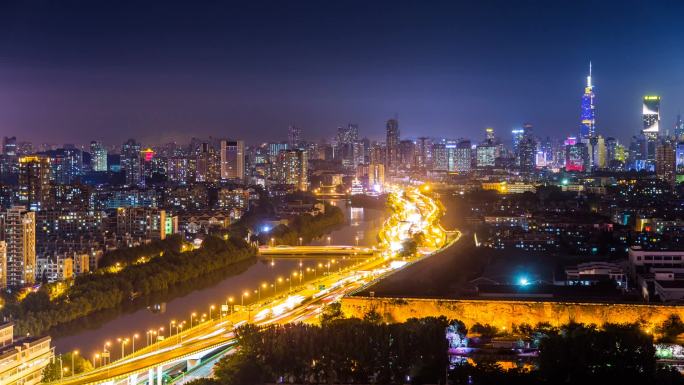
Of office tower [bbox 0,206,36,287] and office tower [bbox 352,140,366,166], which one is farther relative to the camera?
office tower [bbox 352,140,366,166]

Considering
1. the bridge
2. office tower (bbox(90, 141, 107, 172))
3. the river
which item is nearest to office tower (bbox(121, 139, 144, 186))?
office tower (bbox(90, 141, 107, 172))

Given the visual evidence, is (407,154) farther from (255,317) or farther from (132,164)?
(255,317)

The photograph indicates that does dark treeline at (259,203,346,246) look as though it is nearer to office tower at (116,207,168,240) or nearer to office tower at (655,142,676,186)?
office tower at (116,207,168,240)

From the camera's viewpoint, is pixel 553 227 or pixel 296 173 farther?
pixel 296 173

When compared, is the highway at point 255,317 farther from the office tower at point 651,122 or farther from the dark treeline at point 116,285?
the office tower at point 651,122

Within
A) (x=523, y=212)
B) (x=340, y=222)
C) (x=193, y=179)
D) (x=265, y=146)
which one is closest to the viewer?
(x=523, y=212)

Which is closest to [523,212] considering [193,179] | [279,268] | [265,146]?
[279,268]

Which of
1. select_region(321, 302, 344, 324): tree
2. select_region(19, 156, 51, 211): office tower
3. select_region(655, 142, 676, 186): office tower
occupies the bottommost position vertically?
select_region(321, 302, 344, 324): tree

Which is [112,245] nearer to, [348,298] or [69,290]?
[69,290]
